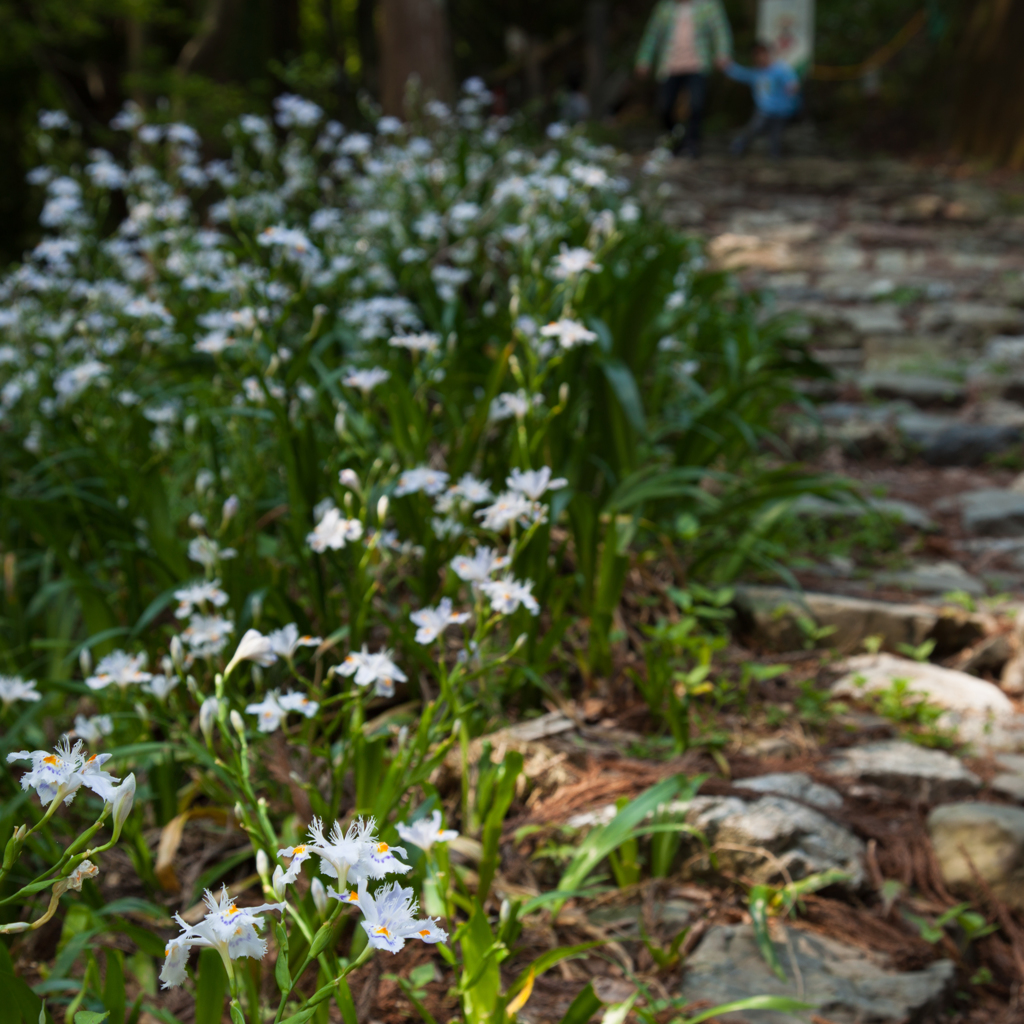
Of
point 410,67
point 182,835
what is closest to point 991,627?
point 182,835

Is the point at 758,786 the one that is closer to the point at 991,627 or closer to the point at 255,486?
the point at 991,627

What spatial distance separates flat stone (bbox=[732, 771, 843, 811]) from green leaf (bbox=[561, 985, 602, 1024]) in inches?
23.7

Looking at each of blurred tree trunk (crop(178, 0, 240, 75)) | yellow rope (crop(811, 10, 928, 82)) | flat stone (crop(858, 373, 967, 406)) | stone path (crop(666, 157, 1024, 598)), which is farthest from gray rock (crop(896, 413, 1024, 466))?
yellow rope (crop(811, 10, 928, 82))

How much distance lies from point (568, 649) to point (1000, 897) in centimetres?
88

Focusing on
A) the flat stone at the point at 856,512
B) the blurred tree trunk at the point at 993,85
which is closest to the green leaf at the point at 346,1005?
the flat stone at the point at 856,512

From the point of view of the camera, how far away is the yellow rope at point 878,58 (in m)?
13.4

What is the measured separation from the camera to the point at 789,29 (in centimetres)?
942

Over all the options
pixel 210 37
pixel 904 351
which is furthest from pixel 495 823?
pixel 210 37

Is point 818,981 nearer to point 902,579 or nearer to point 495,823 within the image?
point 495,823

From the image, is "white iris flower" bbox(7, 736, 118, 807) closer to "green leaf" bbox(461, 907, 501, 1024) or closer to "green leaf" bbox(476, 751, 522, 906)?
"green leaf" bbox(461, 907, 501, 1024)

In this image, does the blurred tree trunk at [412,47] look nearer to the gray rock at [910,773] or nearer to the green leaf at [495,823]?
the gray rock at [910,773]

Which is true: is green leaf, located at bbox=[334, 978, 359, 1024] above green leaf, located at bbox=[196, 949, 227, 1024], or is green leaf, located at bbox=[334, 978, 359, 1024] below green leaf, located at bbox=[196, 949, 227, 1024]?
below

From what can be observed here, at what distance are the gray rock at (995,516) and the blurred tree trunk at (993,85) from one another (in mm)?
6607

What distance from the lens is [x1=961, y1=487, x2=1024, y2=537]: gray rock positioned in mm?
2811
